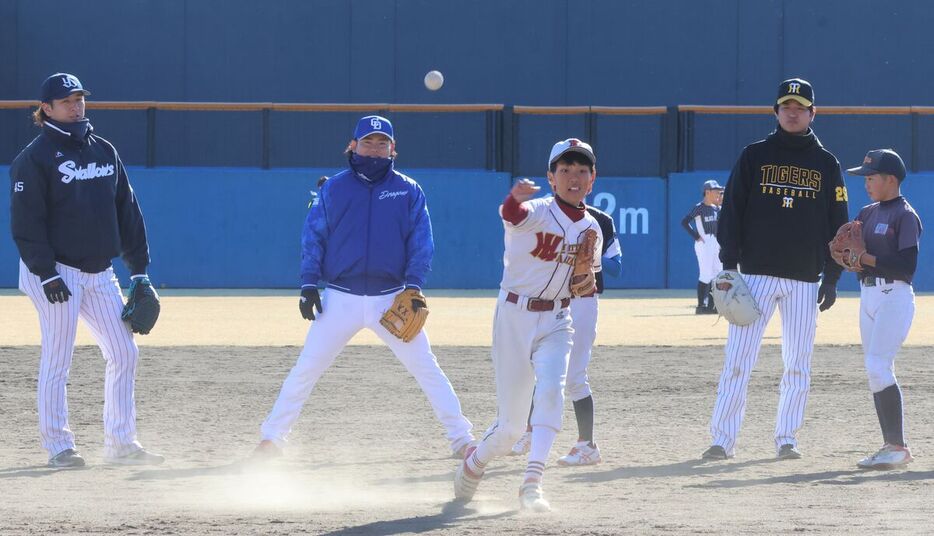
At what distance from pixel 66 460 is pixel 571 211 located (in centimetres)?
326

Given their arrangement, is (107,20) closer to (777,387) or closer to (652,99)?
(652,99)

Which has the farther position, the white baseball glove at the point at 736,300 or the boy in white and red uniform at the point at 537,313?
the white baseball glove at the point at 736,300

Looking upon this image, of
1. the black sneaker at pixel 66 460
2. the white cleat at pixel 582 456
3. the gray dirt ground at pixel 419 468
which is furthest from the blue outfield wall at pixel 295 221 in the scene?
the black sneaker at pixel 66 460

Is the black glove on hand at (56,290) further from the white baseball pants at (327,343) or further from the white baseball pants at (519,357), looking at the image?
the white baseball pants at (519,357)

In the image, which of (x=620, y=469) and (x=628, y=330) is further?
(x=628, y=330)

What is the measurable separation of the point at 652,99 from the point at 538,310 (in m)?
23.0

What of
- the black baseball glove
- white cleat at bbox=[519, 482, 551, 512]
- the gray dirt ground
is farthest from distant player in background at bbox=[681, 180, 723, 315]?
white cleat at bbox=[519, 482, 551, 512]

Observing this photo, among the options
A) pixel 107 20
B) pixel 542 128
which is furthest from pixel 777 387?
pixel 107 20

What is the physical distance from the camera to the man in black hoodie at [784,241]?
8.39 metres

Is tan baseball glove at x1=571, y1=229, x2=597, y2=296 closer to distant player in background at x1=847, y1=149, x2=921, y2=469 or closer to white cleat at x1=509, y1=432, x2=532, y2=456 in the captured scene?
white cleat at x1=509, y1=432, x2=532, y2=456

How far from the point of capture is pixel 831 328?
17.1 m

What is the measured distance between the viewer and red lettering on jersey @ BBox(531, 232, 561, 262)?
6.74 meters

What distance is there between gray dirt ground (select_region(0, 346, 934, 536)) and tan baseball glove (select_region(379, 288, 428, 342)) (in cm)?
80

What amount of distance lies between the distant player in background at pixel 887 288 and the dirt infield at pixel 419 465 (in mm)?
359
